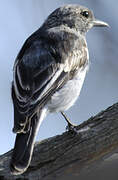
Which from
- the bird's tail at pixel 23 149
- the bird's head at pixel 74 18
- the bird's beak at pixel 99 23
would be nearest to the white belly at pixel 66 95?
the bird's tail at pixel 23 149

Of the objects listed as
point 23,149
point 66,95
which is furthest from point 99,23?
point 23,149

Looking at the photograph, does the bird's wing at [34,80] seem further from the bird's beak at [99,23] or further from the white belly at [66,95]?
the bird's beak at [99,23]

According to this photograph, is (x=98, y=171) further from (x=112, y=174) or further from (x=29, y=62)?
(x=29, y=62)

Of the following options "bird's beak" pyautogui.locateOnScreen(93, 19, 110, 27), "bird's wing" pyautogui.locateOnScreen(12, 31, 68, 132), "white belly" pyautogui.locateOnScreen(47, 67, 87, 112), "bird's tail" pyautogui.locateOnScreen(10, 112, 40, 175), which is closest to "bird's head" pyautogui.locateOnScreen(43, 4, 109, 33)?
"bird's beak" pyautogui.locateOnScreen(93, 19, 110, 27)

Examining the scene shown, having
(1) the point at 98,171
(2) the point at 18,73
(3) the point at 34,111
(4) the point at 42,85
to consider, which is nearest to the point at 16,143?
(3) the point at 34,111

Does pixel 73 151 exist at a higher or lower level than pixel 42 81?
lower

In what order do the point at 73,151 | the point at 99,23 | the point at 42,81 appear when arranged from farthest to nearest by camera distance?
the point at 99,23 → the point at 42,81 → the point at 73,151

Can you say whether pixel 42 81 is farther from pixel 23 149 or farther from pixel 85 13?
pixel 85 13
